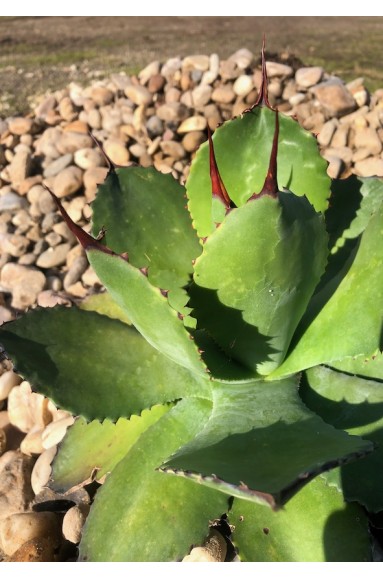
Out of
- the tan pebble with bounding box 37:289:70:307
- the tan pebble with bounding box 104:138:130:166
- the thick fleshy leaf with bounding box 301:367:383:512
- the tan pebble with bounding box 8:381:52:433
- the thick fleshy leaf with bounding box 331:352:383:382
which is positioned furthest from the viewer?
the tan pebble with bounding box 104:138:130:166

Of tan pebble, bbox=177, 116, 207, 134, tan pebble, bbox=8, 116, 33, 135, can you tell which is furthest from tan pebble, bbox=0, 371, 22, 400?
tan pebble, bbox=8, 116, 33, 135

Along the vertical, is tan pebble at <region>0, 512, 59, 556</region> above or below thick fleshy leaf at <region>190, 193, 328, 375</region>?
below

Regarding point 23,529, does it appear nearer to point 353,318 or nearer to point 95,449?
point 95,449

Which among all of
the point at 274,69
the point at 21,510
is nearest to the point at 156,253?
the point at 21,510

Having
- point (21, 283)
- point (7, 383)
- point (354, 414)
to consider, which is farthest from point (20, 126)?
point (354, 414)

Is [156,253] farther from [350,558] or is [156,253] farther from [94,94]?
[94,94]

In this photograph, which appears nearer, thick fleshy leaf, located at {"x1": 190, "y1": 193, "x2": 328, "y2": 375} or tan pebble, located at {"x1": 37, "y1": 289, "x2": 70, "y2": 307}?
thick fleshy leaf, located at {"x1": 190, "y1": 193, "x2": 328, "y2": 375}

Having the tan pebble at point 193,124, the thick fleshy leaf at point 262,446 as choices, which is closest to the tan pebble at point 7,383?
the thick fleshy leaf at point 262,446

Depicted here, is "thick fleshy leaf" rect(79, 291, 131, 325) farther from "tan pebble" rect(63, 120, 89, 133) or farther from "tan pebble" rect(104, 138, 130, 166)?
"tan pebble" rect(63, 120, 89, 133)
